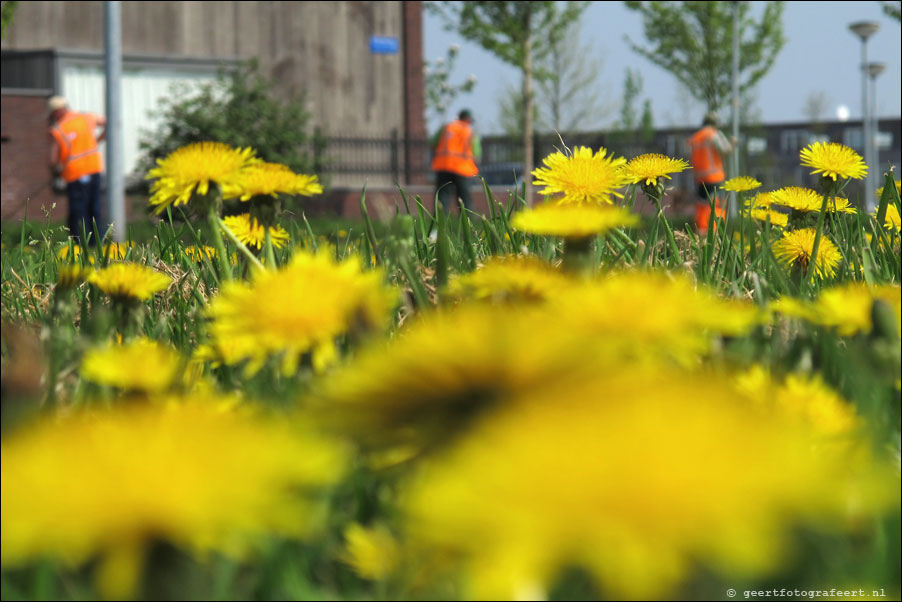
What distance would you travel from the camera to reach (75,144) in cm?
1174

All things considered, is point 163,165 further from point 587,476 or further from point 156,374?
point 587,476

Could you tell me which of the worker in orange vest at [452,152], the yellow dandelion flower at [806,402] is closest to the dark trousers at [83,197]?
the worker in orange vest at [452,152]

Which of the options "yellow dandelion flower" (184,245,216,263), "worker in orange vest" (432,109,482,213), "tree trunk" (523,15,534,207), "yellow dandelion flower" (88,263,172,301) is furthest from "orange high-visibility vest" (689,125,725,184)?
"tree trunk" (523,15,534,207)

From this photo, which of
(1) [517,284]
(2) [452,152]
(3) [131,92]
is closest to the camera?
(1) [517,284]

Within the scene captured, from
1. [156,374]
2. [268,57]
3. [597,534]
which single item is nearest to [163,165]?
[156,374]

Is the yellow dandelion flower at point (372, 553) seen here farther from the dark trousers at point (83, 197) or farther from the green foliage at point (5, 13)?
the green foliage at point (5, 13)

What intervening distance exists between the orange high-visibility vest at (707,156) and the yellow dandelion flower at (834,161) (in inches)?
340

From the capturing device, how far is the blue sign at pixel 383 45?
20.8m

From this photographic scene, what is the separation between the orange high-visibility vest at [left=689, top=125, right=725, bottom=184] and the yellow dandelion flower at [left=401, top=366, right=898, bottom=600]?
10183mm

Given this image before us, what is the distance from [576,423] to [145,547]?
165 millimetres

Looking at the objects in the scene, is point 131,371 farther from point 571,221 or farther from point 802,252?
point 802,252

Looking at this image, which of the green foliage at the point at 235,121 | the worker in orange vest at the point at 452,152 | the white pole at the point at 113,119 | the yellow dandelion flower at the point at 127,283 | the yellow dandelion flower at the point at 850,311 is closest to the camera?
the yellow dandelion flower at the point at 850,311

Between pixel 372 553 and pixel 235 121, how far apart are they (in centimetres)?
1750

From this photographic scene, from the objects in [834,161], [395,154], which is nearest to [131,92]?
[395,154]
